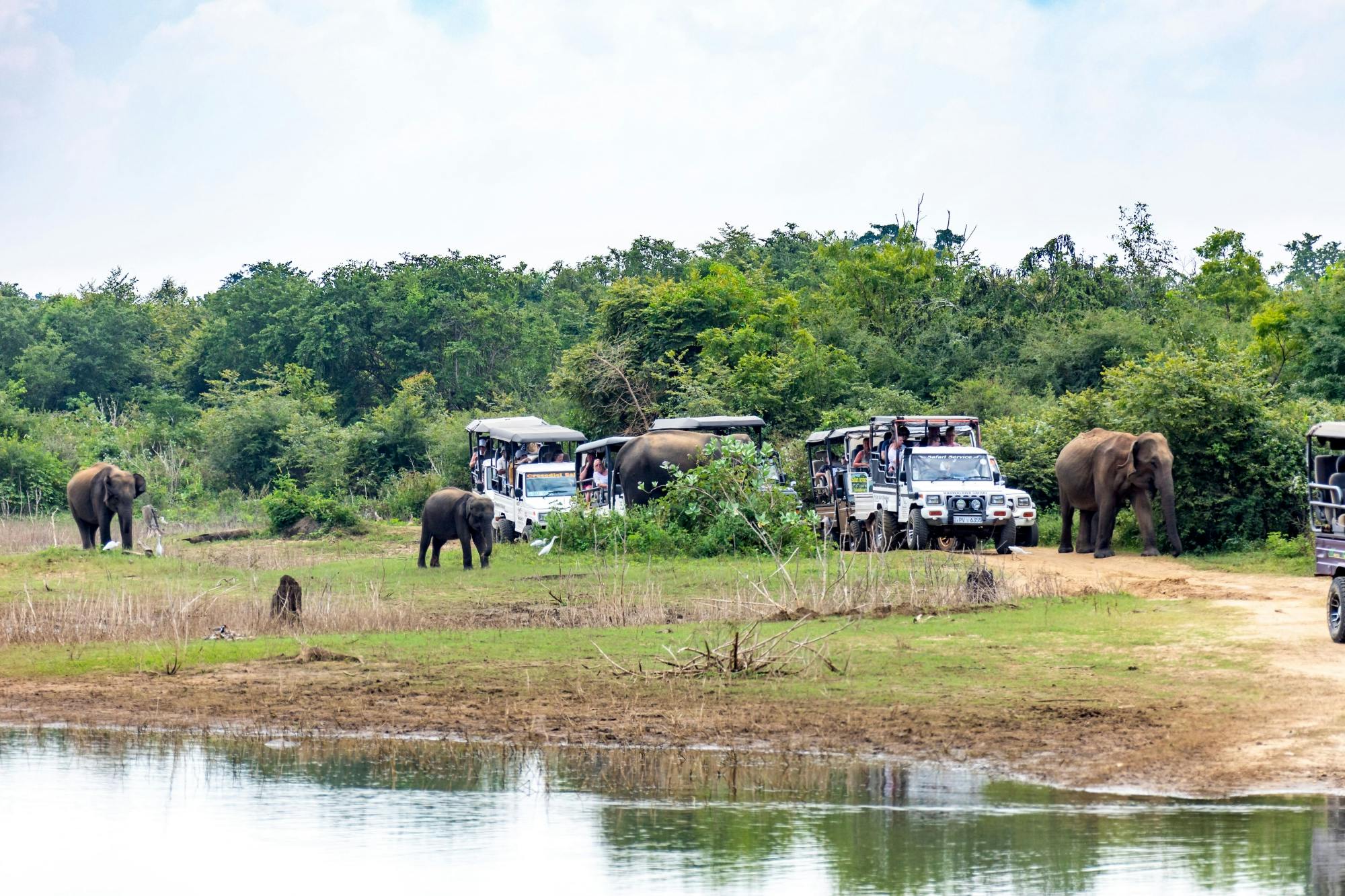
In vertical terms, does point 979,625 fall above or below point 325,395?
below

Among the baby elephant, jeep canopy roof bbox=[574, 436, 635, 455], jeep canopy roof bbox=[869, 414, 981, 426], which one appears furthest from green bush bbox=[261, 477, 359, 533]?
jeep canopy roof bbox=[869, 414, 981, 426]

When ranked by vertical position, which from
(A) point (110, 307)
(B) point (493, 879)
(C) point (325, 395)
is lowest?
(B) point (493, 879)

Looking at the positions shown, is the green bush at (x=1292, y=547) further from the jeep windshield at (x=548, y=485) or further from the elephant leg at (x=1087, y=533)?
the jeep windshield at (x=548, y=485)

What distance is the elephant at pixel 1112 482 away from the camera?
26875 mm

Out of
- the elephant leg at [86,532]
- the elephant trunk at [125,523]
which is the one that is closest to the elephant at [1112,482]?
the elephant trunk at [125,523]

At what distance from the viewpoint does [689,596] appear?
2094cm

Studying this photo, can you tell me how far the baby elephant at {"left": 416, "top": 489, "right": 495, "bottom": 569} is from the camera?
26547 millimetres

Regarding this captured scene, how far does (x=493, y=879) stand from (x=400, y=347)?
5083 centimetres

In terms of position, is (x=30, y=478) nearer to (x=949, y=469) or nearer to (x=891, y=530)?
(x=891, y=530)

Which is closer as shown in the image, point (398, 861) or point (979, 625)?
point (398, 861)

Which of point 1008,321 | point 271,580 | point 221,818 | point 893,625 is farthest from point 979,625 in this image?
point 1008,321

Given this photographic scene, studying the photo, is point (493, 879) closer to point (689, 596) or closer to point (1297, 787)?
point (1297, 787)

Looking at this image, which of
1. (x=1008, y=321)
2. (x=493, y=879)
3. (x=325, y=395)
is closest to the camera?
(x=493, y=879)

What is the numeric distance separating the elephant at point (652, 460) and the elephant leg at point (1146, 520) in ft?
26.7
